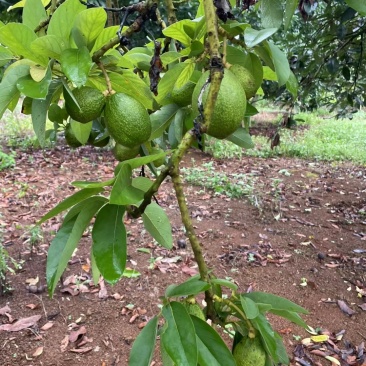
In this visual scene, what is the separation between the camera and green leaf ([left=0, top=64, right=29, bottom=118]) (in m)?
0.67

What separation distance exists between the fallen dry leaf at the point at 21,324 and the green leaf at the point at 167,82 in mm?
2226

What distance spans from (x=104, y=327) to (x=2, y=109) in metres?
2.23

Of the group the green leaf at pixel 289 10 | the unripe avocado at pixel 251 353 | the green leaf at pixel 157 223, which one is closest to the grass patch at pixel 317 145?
the green leaf at pixel 289 10

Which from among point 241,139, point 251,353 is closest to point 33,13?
point 241,139

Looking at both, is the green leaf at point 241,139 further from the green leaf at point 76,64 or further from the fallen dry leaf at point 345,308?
the fallen dry leaf at point 345,308

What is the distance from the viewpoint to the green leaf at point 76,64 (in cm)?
62

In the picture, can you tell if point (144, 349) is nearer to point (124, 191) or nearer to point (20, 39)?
point (124, 191)

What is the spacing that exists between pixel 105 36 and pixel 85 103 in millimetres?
Answer: 118

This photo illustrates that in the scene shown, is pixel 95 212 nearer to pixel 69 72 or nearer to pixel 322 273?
pixel 69 72

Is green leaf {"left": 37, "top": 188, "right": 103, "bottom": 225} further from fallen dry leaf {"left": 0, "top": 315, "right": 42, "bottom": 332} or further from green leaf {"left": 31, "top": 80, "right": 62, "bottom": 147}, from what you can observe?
fallen dry leaf {"left": 0, "top": 315, "right": 42, "bottom": 332}

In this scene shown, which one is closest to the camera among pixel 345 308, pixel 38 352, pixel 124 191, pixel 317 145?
pixel 124 191

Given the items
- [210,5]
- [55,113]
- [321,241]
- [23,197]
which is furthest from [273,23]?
[23,197]

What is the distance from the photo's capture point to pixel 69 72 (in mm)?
621

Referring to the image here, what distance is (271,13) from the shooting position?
0.95 meters
